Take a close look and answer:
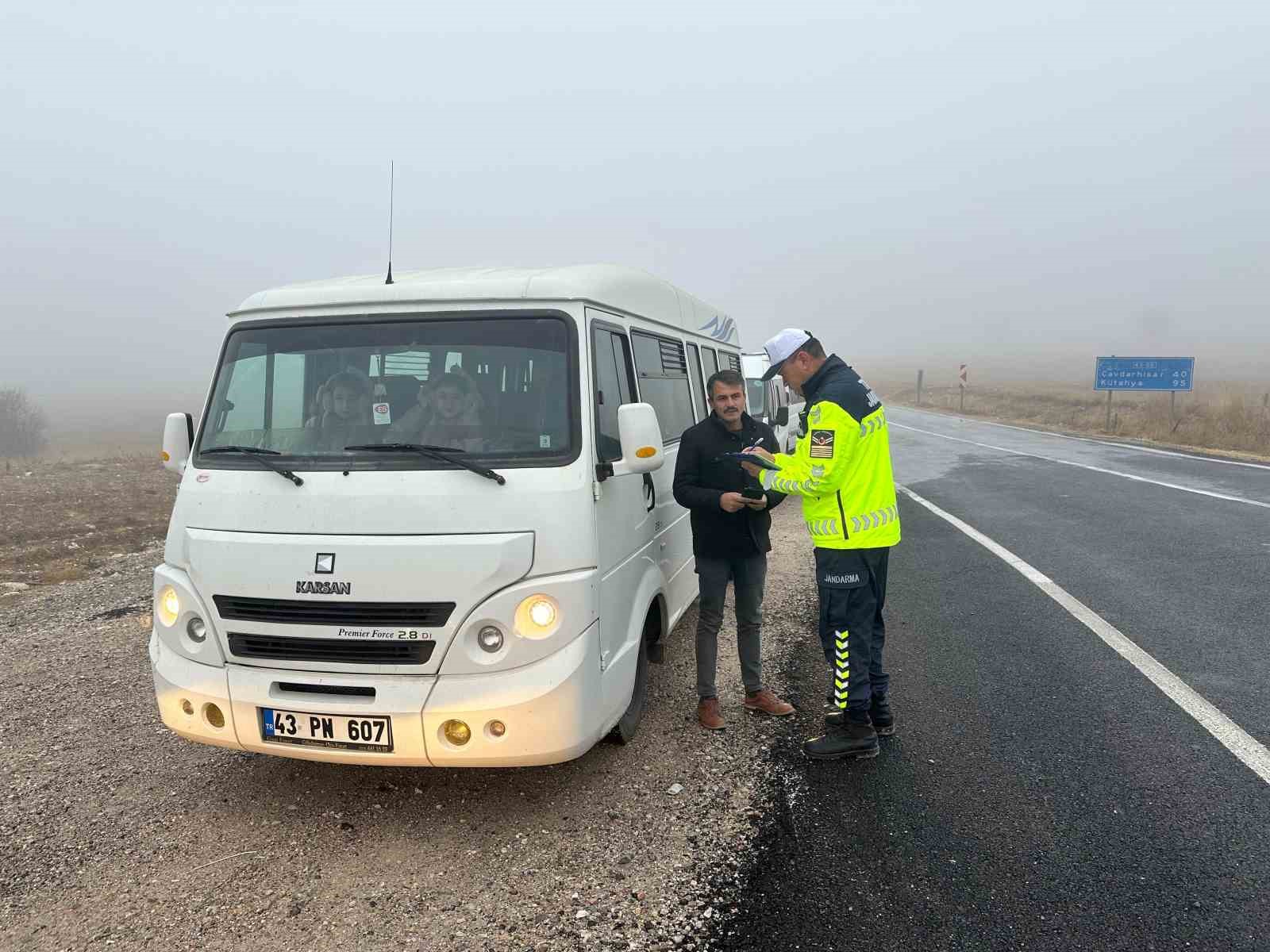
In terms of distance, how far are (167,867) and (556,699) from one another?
1.69 m

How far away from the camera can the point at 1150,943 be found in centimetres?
267

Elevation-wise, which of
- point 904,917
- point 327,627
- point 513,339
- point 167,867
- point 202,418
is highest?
point 513,339

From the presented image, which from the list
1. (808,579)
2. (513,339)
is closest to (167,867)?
(513,339)

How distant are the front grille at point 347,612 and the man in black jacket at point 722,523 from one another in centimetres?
→ 156

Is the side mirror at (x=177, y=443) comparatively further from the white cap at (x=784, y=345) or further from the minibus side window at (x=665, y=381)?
the white cap at (x=784, y=345)

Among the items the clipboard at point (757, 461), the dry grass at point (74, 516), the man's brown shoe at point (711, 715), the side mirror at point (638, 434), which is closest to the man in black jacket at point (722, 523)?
the man's brown shoe at point (711, 715)

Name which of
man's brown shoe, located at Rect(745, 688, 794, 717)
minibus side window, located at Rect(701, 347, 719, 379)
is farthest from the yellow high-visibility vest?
minibus side window, located at Rect(701, 347, 719, 379)

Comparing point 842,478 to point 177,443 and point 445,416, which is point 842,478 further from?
point 177,443

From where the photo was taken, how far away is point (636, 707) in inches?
165

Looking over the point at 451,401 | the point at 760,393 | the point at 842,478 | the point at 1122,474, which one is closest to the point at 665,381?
the point at 842,478

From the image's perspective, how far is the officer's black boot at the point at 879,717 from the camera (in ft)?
13.8

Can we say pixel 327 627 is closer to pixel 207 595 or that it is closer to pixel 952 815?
pixel 207 595

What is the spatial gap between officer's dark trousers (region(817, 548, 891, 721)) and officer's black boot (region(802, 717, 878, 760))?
0.06 metres

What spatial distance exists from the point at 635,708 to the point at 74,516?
10.7 m
